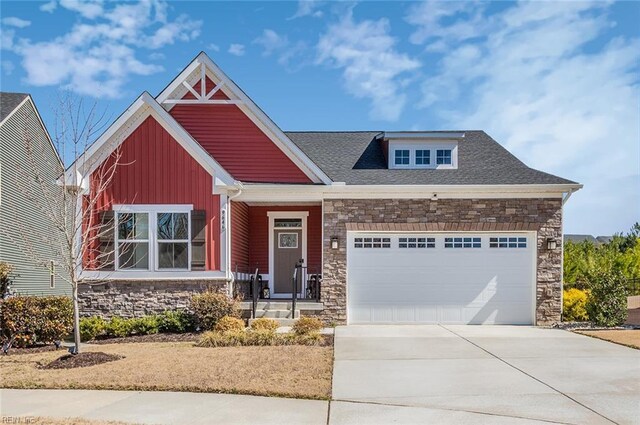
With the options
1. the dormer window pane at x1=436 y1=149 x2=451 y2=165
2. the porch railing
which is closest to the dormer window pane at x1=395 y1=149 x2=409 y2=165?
the dormer window pane at x1=436 y1=149 x2=451 y2=165

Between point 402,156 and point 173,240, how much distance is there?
6.93 meters

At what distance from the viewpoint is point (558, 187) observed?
14.5 metres

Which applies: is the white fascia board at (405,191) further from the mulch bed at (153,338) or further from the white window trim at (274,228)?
the mulch bed at (153,338)

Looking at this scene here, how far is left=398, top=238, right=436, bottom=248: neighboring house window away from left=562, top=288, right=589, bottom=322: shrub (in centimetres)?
402

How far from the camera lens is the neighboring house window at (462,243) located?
49.0ft

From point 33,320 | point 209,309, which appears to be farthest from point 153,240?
point 33,320

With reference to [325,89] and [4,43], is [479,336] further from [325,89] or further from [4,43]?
[4,43]

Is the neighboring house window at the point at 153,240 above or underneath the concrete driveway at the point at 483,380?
above

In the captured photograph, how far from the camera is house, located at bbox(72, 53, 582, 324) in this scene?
1420 centimetres

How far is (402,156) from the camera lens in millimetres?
16672

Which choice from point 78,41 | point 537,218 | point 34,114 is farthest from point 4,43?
point 537,218

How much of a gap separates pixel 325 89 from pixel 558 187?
647cm

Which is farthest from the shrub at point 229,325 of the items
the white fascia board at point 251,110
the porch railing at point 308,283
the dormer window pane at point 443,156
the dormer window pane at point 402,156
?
the dormer window pane at point 443,156

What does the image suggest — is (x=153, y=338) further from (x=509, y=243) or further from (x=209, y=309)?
(x=509, y=243)
